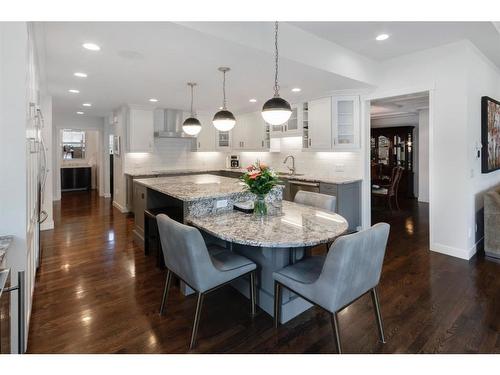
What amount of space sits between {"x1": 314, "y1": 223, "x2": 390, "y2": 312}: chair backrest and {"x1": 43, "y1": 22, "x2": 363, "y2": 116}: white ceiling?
2128 mm

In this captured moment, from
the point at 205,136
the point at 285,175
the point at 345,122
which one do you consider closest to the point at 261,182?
the point at 345,122

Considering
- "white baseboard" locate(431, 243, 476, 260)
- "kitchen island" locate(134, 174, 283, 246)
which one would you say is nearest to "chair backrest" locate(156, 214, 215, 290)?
"kitchen island" locate(134, 174, 283, 246)

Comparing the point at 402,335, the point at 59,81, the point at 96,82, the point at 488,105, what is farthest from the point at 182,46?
the point at 488,105

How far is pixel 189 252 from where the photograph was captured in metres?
1.97

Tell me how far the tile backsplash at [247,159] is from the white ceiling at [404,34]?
1.72 meters

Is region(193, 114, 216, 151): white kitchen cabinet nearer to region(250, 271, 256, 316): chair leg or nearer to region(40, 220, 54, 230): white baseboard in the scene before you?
region(40, 220, 54, 230): white baseboard

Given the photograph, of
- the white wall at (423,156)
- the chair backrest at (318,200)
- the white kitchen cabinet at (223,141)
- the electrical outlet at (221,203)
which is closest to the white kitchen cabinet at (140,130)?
the white kitchen cabinet at (223,141)

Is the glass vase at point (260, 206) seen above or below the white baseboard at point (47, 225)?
above

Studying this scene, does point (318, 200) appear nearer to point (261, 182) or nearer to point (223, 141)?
point (261, 182)

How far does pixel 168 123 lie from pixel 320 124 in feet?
11.7

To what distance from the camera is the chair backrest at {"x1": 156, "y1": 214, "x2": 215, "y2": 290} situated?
1957 millimetres

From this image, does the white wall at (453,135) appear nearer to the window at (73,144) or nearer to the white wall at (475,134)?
the white wall at (475,134)

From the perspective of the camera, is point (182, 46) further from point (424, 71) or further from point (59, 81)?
point (424, 71)

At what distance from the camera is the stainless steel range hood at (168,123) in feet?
22.1
